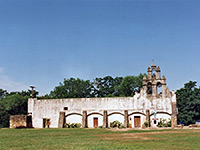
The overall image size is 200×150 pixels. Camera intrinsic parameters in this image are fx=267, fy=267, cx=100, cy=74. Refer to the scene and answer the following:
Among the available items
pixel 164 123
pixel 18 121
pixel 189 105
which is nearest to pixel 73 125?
pixel 18 121

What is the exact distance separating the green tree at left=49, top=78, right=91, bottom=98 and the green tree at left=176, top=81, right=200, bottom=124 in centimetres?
1851

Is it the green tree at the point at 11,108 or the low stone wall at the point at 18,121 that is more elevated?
the green tree at the point at 11,108

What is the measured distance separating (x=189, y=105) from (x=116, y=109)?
60.4 ft

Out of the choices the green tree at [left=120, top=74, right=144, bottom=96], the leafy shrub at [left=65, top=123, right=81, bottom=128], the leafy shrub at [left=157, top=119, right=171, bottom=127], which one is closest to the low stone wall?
the leafy shrub at [left=65, top=123, right=81, bottom=128]

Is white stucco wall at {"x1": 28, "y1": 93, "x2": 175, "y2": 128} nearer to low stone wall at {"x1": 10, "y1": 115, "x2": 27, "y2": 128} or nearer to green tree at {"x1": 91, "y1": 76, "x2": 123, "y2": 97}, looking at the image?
low stone wall at {"x1": 10, "y1": 115, "x2": 27, "y2": 128}

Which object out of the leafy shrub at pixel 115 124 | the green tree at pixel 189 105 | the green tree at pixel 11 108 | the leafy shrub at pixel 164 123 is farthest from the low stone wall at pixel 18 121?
the green tree at pixel 189 105

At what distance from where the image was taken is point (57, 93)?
5503cm

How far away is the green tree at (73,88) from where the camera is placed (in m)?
54.7

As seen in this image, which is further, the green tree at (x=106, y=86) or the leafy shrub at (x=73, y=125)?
the green tree at (x=106, y=86)

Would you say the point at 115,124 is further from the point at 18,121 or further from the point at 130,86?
the point at 130,86

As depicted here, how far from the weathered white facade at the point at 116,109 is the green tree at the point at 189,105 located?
1409cm

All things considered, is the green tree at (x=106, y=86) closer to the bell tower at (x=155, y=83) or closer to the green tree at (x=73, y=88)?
the green tree at (x=73, y=88)

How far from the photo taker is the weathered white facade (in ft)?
109

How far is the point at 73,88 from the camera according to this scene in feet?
184
